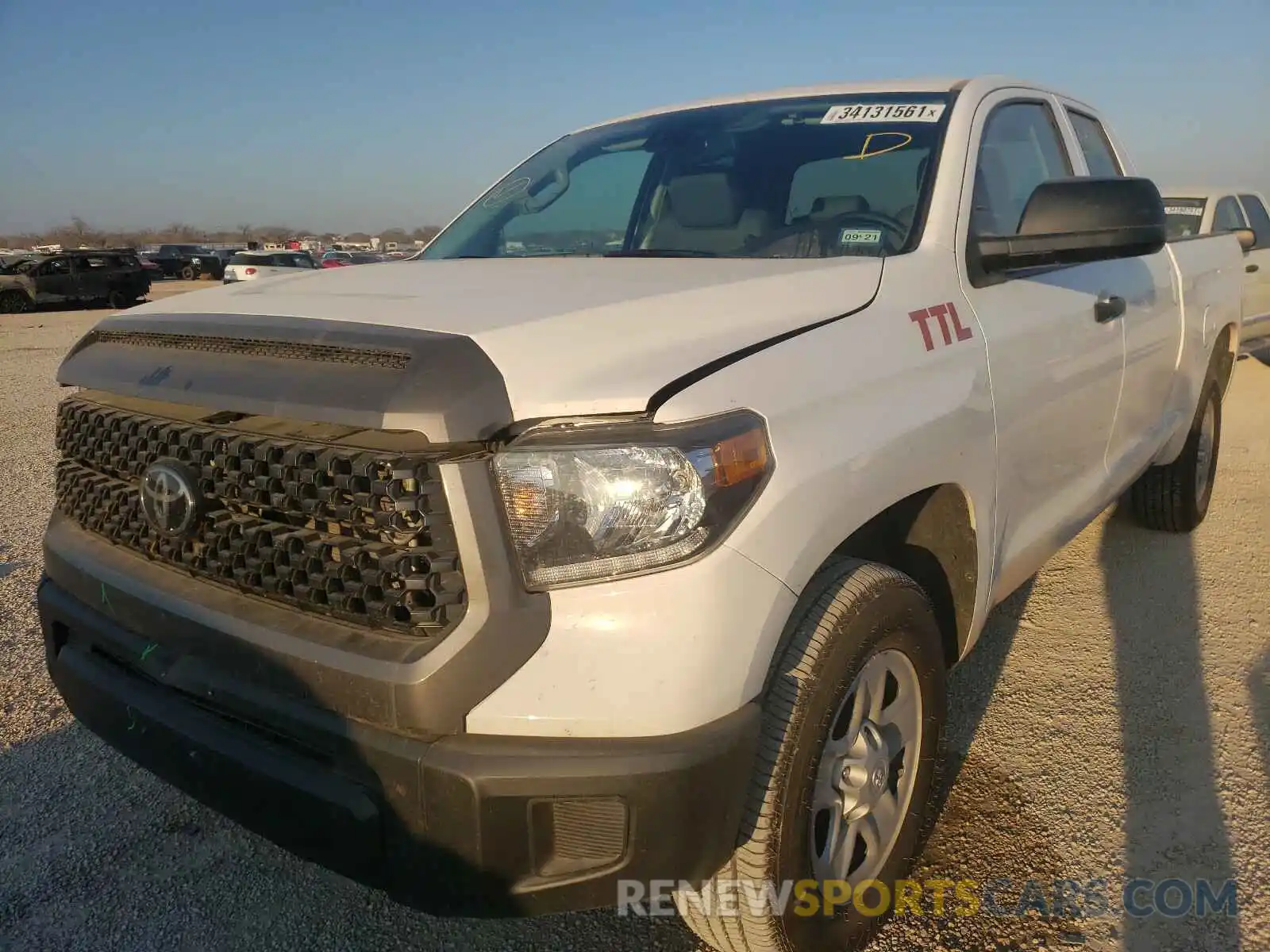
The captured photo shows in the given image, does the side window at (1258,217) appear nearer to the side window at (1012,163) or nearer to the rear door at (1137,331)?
the rear door at (1137,331)

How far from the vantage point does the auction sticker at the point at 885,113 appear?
105 inches

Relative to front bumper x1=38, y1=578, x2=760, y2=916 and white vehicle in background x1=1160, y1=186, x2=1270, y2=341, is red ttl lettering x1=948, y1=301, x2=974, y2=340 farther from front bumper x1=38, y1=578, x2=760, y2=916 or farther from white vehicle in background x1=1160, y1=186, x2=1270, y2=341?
white vehicle in background x1=1160, y1=186, x2=1270, y2=341

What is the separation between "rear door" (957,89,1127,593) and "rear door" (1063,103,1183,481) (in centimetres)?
5

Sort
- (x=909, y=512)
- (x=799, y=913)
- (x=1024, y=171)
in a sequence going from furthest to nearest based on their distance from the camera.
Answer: (x=1024, y=171), (x=909, y=512), (x=799, y=913)

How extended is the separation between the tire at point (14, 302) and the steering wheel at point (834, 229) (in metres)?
26.2

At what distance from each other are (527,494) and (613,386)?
236 millimetres

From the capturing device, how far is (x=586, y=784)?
148cm

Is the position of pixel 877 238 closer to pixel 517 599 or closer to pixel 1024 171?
pixel 1024 171

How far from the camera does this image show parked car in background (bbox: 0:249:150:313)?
76.2ft

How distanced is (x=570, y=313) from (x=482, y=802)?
875 millimetres

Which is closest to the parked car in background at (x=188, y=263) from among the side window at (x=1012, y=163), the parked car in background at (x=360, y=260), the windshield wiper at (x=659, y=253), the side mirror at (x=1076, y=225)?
the parked car in background at (x=360, y=260)

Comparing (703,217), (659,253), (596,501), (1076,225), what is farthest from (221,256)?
(596,501)

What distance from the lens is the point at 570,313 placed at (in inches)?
68.0

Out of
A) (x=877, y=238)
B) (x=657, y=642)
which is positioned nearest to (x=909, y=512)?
(x=877, y=238)
